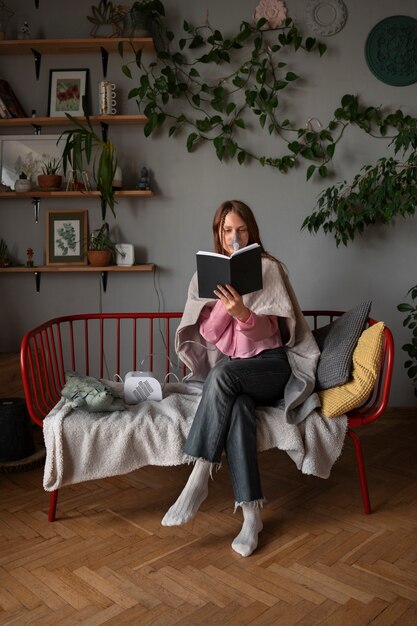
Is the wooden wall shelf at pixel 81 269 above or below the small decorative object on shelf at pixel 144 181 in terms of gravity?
below

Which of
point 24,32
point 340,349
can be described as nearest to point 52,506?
point 340,349

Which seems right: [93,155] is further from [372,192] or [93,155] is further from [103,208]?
[372,192]

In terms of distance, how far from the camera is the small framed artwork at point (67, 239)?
371 cm

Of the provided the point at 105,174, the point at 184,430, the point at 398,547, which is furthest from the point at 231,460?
the point at 105,174

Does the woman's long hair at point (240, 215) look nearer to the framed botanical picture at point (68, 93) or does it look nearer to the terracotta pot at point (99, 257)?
the terracotta pot at point (99, 257)

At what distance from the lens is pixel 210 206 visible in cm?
370

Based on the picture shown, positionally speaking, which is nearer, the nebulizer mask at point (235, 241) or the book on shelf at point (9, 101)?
the nebulizer mask at point (235, 241)

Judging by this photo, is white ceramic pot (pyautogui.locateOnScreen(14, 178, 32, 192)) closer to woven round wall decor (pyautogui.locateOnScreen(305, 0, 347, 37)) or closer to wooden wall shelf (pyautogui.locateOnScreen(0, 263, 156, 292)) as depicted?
wooden wall shelf (pyautogui.locateOnScreen(0, 263, 156, 292))

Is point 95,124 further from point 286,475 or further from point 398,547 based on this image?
point 398,547

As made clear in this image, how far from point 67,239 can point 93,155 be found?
49cm

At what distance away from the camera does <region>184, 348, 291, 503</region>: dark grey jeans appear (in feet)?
7.45

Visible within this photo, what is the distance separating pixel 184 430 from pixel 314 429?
0.47 meters

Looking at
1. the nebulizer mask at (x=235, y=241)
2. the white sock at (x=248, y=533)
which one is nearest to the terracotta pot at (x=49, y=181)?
the nebulizer mask at (x=235, y=241)

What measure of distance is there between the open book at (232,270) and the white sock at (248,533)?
29.6 inches
